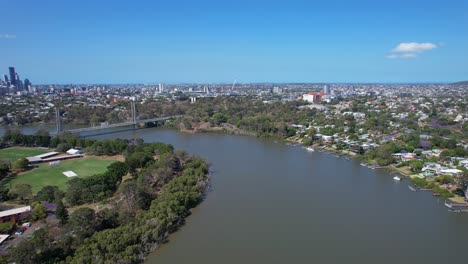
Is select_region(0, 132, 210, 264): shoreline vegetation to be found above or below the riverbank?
above

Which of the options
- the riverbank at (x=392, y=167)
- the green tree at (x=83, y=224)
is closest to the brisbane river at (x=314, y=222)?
the riverbank at (x=392, y=167)

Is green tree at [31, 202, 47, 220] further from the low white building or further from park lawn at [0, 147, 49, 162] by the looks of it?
park lawn at [0, 147, 49, 162]

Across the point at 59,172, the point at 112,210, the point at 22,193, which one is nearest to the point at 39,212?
the point at 22,193

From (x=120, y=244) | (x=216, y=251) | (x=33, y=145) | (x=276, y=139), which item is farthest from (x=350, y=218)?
(x=33, y=145)

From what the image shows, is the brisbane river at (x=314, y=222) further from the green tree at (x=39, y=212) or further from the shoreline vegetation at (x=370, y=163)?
the green tree at (x=39, y=212)

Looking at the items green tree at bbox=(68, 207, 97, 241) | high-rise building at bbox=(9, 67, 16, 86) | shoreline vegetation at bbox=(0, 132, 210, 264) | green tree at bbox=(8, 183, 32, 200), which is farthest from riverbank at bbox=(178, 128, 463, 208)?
high-rise building at bbox=(9, 67, 16, 86)

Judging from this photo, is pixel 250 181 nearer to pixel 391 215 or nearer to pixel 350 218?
pixel 350 218
